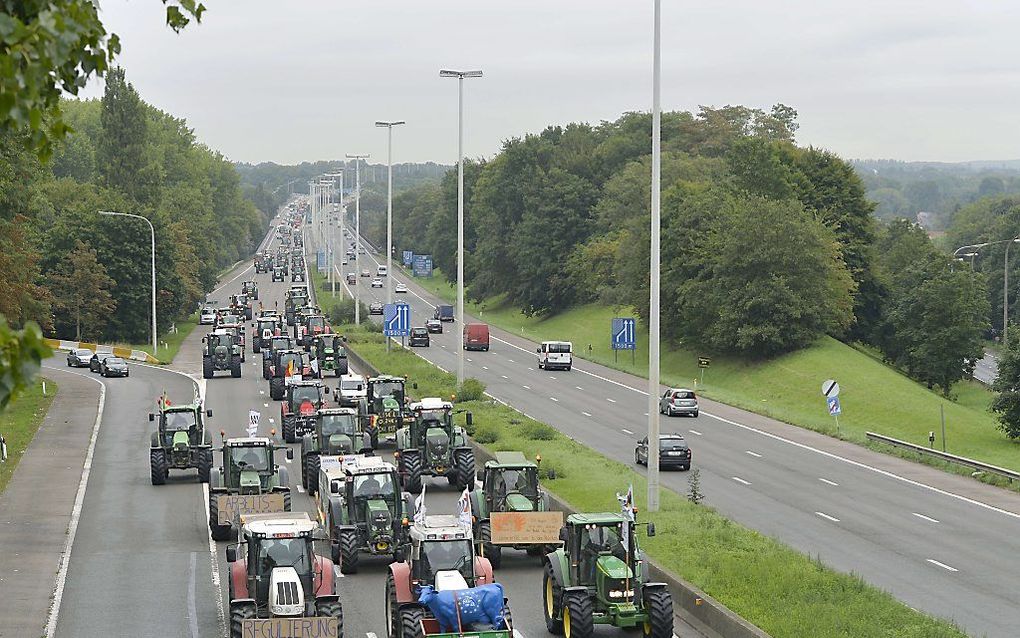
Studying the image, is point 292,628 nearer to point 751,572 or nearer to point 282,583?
point 282,583

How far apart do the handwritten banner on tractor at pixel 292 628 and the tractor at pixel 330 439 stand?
19.2 m

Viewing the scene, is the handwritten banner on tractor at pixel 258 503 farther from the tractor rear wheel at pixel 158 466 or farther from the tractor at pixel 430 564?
the tractor rear wheel at pixel 158 466

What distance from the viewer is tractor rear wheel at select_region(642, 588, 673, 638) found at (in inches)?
802

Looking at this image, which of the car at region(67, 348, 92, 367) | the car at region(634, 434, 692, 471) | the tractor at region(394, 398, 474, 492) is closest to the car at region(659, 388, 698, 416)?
the car at region(634, 434, 692, 471)

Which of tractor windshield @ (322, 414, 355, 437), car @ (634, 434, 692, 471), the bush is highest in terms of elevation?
tractor windshield @ (322, 414, 355, 437)

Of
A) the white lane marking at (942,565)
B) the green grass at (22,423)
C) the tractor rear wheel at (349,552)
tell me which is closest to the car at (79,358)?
the green grass at (22,423)

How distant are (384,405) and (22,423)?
16.3m

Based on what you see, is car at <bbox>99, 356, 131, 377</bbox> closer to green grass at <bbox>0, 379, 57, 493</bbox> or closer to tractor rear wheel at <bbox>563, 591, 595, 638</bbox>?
green grass at <bbox>0, 379, 57, 493</bbox>

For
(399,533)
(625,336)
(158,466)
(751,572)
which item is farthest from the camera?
(625,336)

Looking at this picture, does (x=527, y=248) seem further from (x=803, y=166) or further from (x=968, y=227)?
(x=968, y=227)

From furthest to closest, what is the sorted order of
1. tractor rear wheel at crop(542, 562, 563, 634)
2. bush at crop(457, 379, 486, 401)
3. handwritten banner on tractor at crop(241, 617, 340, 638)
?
bush at crop(457, 379, 486, 401)
tractor rear wheel at crop(542, 562, 563, 634)
handwritten banner on tractor at crop(241, 617, 340, 638)

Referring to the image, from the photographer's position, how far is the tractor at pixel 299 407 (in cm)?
4931

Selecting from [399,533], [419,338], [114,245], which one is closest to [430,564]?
[399,533]

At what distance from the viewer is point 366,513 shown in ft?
91.6
